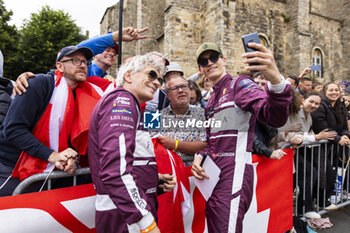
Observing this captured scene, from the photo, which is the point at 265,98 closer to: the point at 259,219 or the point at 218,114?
the point at 218,114

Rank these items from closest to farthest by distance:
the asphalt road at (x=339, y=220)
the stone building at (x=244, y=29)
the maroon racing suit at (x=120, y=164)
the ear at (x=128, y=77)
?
the maroon racing suit at (x=120, y=164) < the ear at (x=128, y=77) < the asphalt road at (x=339, y=220) < the stone building at (x=244, y=29)

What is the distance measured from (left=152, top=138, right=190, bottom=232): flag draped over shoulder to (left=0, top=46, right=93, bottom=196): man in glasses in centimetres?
80

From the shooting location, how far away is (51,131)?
177 cm

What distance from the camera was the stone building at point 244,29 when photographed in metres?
15.2

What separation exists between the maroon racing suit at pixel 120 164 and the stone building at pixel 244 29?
555 inches

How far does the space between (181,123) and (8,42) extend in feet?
70.0

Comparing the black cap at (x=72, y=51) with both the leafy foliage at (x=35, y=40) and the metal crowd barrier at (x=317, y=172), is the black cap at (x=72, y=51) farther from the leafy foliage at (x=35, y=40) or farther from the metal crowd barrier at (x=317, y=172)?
the leafy foliage at (x=35, y=40)

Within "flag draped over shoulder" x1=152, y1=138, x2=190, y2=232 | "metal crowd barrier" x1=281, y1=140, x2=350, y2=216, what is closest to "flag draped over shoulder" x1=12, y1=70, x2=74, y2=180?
"flag draped over shoulder" x1=152, y1=138, x2=190, y2=232

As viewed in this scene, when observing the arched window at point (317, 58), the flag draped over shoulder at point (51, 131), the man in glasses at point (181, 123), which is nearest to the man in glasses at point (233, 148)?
the man in glasses at point (181, 123)

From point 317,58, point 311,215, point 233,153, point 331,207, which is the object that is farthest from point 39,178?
point 317,58

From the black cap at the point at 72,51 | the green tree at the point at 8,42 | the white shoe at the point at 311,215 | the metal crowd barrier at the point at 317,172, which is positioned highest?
the green tree at the point at 8,42

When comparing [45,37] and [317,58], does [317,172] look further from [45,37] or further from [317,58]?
[45,37]

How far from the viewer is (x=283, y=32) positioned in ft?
61.5

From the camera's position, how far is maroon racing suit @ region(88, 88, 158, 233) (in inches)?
45.0
